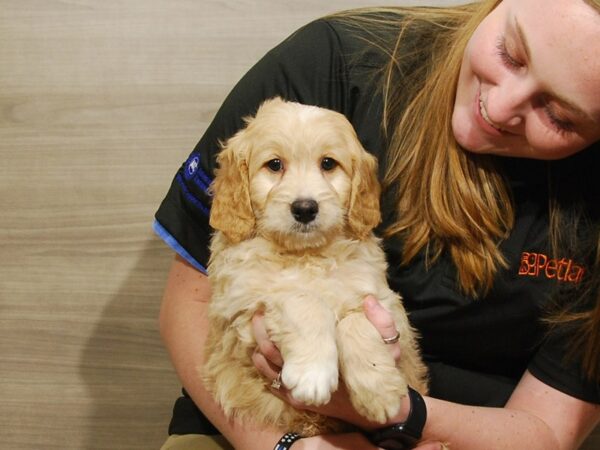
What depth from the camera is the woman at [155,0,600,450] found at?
1351 millimetres

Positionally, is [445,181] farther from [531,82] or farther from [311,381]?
[311,381]

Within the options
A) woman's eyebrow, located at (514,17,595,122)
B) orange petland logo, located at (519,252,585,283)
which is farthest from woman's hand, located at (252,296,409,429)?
woman's eyebrow, located at (514,17,595,122)

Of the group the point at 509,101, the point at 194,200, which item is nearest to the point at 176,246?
the point at 194,200

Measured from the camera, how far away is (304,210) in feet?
3.87

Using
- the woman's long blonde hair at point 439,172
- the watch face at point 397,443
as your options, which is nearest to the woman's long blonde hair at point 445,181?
the woman's long blonde hair at point 439,172

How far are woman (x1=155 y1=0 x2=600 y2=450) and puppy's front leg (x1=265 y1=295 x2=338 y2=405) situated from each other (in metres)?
0.26

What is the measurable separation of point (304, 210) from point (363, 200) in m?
0.16

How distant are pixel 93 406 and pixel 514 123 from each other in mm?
1536

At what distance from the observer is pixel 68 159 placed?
6.08 ft

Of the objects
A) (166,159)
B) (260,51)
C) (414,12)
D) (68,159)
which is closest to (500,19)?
(414,12)

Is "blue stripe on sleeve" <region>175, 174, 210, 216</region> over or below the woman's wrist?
over

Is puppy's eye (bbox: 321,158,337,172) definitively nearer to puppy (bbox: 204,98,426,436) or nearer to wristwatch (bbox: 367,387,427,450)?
puppy (bbox: 204,98,426,436)

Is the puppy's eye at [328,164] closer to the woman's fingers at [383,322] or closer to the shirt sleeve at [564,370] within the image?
the woman's fingers at [383,322]

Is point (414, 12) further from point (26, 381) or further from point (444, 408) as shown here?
point (26, 381)
